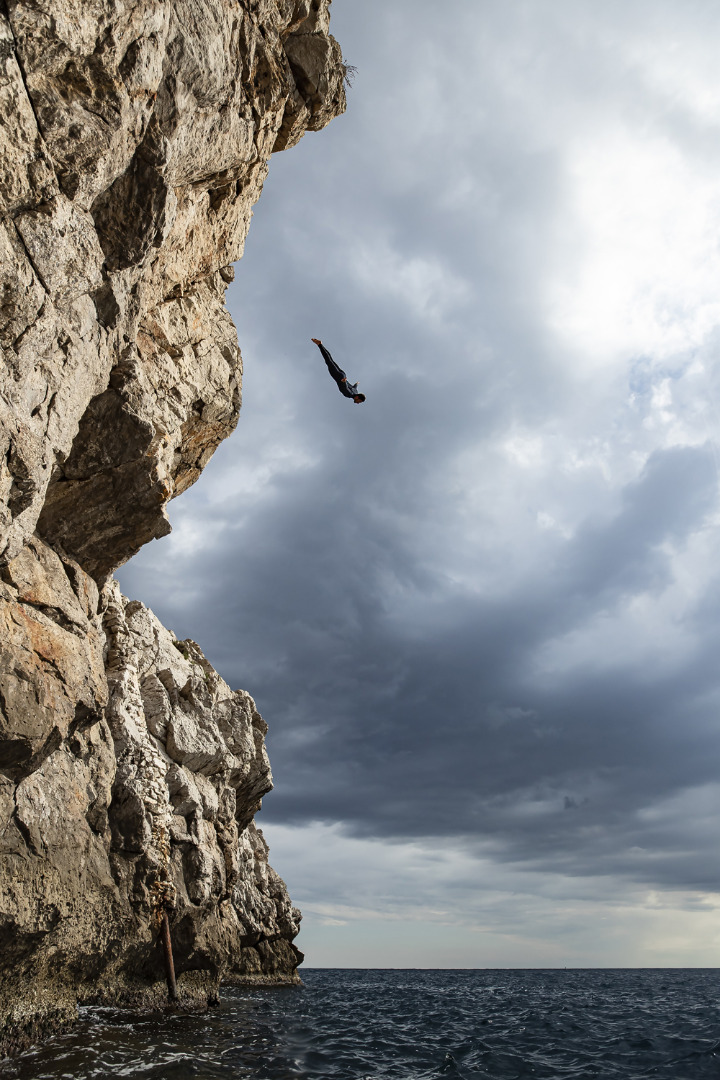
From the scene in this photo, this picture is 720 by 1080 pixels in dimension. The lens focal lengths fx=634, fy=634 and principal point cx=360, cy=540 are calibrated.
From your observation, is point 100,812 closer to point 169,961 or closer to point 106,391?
point 169,961

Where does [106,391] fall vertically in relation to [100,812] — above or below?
above

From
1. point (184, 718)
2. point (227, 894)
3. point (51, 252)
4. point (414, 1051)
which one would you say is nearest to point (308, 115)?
point (51, 252)

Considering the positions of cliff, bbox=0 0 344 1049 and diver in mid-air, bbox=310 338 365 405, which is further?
diver in mid-air, bbox=310 338 365 405

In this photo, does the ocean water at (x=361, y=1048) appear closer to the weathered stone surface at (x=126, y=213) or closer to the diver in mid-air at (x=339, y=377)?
the weathered stone surface at (x=126, y=213)

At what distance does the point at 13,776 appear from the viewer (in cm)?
1349

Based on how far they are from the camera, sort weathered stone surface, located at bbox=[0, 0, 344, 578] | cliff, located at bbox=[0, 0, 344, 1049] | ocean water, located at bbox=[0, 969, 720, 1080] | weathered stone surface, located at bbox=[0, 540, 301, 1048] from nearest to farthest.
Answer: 1. weathered stone surface, located at bbox=[0, 0, 344, 578]
2. cliff, located at bbox=[0, 0, 344, 1049]
3. ocean water, located at bbox=[0, 969, 720, 1080]
4. weathered stone surface, located at bbox=[0, 540, 301, 1048]

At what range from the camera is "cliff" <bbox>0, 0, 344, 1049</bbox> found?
1118 cm

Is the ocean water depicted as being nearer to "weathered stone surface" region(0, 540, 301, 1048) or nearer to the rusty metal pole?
the rusty metal pole

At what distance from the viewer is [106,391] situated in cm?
1529

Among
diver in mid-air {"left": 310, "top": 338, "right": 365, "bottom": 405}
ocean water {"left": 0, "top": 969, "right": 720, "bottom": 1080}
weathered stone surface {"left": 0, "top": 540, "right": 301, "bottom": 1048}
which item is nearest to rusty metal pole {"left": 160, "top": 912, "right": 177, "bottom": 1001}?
weathered stone surface {"left": 0, "top": 540, "right": 301, "bottom": 1048}

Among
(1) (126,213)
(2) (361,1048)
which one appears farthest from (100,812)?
(1) (126,213)

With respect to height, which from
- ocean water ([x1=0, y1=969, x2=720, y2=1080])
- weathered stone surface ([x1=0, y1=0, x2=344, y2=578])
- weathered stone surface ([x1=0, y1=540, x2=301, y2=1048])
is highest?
weathered stone surface ([x1=0, y1=0, x2=344, y2=578])

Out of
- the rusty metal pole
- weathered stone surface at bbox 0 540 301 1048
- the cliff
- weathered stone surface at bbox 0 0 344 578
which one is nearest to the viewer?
weathered stone surface at bbox 0 0 344 578

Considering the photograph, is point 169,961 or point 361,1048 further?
point 169,961
